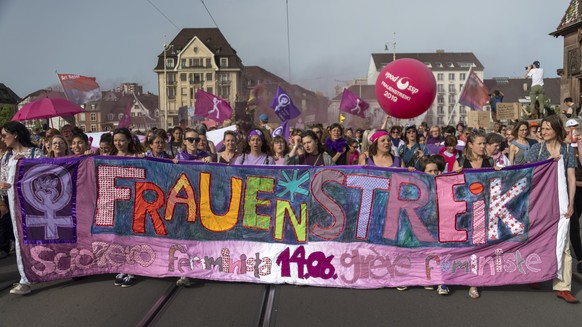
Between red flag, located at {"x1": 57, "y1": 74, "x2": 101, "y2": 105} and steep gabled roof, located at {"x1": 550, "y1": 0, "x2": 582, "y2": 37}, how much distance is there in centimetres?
1745

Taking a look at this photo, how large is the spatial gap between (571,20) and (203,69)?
7077 cm

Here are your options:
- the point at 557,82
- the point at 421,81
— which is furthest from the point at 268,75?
the point at 421,81

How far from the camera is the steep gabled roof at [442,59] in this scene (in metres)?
106

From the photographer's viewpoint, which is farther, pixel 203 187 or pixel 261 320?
pixel 203 187

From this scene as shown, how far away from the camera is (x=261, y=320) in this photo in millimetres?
4391

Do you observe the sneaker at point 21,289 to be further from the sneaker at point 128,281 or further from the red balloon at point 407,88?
the red balloon at point 407,88

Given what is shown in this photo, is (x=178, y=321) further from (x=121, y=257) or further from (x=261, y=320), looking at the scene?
(x=121, y=257)

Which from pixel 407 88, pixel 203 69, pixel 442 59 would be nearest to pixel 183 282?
pixel 407 88

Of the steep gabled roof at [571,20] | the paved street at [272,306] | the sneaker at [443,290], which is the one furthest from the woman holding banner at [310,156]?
the steep gabled roof at [571,20]

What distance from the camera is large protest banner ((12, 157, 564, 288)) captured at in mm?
5219

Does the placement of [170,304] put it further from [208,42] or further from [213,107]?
[208,42]

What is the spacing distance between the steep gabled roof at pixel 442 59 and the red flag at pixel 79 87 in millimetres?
94348

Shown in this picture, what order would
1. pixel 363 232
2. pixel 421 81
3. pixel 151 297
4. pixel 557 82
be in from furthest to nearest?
1. pixel 557 82
2. pixel 421 81
3. pixel 363 232
4. pixel 151 297

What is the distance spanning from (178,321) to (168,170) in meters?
1.87
